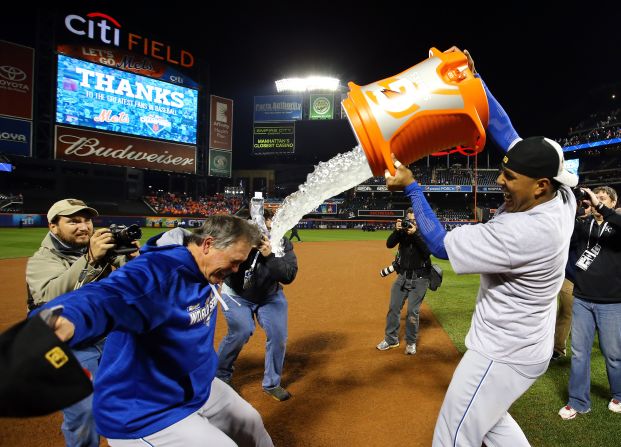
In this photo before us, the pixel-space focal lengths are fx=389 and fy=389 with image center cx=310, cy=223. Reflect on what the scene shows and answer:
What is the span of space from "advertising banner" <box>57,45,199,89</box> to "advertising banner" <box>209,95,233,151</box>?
3.11 m

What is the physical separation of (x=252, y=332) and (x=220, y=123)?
41766 mm

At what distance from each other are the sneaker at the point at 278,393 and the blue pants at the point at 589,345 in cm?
294

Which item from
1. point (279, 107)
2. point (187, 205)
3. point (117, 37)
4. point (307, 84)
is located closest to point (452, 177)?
point (307, 84)

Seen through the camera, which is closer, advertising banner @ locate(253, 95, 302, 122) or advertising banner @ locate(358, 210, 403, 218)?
advertising banner @ locate(358, 210, 403, 218)

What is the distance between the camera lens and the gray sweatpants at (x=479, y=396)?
2.12 m

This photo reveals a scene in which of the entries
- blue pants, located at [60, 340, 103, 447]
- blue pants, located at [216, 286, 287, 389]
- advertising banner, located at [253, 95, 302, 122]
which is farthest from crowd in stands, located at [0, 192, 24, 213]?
blue pants, located at [60, 340, 103, 447]

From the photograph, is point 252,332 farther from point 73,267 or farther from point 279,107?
point 279,107

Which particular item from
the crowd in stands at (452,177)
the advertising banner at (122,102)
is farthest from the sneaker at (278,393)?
the crowd in stands at (452,177)

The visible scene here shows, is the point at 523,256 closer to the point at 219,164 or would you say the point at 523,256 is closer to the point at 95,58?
the point at 95,58

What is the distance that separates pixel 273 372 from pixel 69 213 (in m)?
2.64

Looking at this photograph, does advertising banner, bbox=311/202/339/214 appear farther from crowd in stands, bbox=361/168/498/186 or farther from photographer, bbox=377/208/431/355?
photographer, bbox=377/208/431/355

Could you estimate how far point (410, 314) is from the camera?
5.82 meters

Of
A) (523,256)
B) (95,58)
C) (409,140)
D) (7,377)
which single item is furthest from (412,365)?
(95,58)

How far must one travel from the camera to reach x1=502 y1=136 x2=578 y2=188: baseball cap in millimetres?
1988
